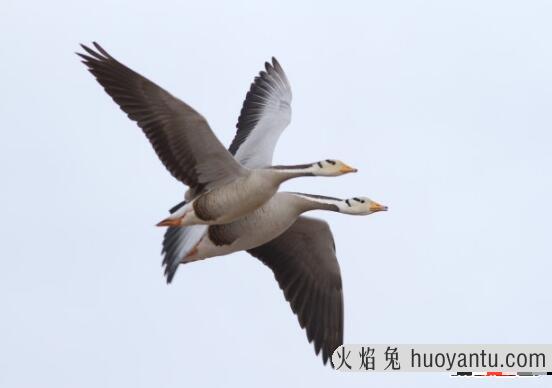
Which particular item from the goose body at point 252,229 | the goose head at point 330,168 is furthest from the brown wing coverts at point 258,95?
the goose head at point 330,168

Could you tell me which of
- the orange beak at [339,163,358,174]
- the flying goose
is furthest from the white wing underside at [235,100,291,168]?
the orange beak at [339,163,358,174]

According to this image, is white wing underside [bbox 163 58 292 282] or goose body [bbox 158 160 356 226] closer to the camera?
Result: goose body [bbox 158 160 356 226]

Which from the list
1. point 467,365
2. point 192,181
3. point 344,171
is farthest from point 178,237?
point 467,365

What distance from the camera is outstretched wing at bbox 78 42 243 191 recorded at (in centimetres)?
1418

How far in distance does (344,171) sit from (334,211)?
911mm

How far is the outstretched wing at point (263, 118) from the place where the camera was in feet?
53.6

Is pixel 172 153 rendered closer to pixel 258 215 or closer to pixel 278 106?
pixel 258 215

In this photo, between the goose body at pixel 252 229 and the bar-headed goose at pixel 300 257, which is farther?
the bar-headed goose at pixel 300 257

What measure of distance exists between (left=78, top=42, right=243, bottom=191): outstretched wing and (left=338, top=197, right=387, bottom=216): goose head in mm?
1375

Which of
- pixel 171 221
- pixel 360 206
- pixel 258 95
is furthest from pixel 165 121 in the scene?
pixel 258 95

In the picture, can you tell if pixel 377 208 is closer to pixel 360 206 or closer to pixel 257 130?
pixel 360 206

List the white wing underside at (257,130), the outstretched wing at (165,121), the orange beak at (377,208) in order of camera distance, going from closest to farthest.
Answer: the outstretched wing at (165,121) → the orange beak at (377,208) → the white wing underside at (257,130)

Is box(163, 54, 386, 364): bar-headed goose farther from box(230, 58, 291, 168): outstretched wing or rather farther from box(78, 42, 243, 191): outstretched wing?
box(78, 42, 243, 191): outstretched wing

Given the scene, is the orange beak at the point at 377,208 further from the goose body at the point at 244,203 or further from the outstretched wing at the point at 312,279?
the outstretched wing at the point at 312,279
